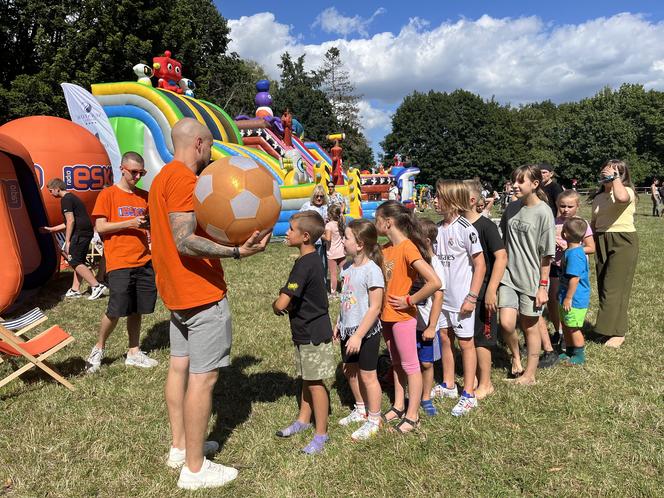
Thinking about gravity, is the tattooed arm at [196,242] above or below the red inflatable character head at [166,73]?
below

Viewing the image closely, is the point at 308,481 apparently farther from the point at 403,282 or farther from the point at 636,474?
the point at 636,474

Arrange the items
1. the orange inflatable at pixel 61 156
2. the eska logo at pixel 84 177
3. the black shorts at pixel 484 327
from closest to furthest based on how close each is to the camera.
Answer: the black shorts at pixel 484 327
the orange inflatable at pixel 61 156
the eska logo at pixel 84 177

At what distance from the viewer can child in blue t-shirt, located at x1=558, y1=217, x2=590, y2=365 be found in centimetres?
464

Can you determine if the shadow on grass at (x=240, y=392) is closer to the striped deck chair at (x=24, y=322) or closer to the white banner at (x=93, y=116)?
the striped deck chair at (x=24, y=322)

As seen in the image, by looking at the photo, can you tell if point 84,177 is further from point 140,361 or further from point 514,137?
point 514,137

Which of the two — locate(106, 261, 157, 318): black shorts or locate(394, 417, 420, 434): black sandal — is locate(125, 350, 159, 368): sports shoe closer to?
locate(106, 261, 157, 318): black shorts

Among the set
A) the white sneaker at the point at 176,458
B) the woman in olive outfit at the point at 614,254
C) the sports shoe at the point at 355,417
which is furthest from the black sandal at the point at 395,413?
the woman in olive outfit at the point at 614,254

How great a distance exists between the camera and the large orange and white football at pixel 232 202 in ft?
8.19

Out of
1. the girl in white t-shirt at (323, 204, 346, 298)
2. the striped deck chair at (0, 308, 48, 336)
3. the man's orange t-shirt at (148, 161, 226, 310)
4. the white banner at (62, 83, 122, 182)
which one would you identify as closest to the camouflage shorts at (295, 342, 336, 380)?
the man's orange t-shirt at (148, 161, 226, 310)

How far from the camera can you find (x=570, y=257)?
4.70 meters

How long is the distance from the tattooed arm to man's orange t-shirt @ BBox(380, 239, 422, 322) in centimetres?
125

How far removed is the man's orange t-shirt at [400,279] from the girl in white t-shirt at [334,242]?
3.90 meters

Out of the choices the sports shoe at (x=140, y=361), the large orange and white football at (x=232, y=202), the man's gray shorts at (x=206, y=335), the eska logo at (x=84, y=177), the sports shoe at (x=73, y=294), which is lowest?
the sports shoe at (x=73, y=294)

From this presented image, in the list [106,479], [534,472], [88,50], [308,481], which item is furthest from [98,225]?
[88,50]
